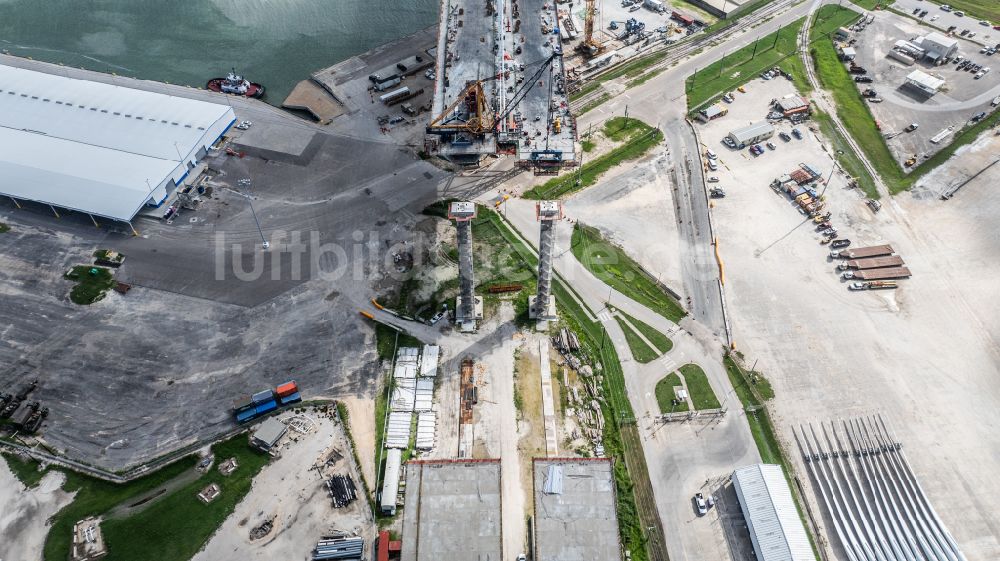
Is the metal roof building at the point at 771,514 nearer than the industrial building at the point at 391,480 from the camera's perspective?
Yes

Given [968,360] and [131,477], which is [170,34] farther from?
[968,360]

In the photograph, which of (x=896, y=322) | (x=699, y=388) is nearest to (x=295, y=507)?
(x=699, y=388)

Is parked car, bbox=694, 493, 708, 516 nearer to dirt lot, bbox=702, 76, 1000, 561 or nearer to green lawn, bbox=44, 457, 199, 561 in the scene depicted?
dirt lot, bbox=702, 76, 1000, 561

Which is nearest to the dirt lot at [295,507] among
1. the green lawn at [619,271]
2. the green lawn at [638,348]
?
the green lawn at [638,348]

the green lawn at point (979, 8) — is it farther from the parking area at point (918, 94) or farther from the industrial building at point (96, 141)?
the industrial building at point (96, 141)

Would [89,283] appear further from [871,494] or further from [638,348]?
[871,494]

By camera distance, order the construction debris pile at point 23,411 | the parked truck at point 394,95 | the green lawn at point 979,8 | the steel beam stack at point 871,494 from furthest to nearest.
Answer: the green lawn at point 979,8, the parked truck at point 394,95, the construction debris pile at point 23,411, the steel beam stack at point 871,494
